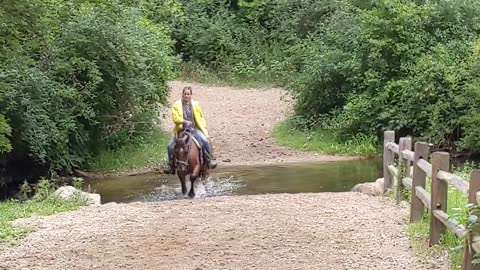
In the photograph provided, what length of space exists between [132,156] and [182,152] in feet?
25.4

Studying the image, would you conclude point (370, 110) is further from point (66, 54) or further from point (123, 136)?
point (66, 54)

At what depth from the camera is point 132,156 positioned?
74.0 feet

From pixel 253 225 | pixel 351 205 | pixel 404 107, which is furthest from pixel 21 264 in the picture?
pixel 404 107

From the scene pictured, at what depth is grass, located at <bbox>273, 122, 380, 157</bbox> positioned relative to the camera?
2289 centimetres

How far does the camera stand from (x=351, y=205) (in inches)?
464

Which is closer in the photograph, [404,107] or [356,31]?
[404,107]

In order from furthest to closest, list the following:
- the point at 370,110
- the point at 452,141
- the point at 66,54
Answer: the point at 370,110, the point at 452,141, the point at 66,54

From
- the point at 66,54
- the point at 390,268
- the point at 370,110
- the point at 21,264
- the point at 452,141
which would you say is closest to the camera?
the point at 390,268

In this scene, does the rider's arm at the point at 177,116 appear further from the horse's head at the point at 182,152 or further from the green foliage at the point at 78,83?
the green foliage at the point at 78,83

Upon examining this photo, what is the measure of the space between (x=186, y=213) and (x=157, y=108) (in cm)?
1347

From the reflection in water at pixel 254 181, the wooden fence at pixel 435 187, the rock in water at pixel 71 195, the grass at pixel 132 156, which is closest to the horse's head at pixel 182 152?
the reflection in water at pixel 254 181

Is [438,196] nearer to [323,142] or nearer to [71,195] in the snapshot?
[71,195]

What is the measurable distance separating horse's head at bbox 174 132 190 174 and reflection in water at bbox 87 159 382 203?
1.07 metres

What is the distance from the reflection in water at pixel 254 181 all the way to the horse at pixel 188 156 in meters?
0.81
